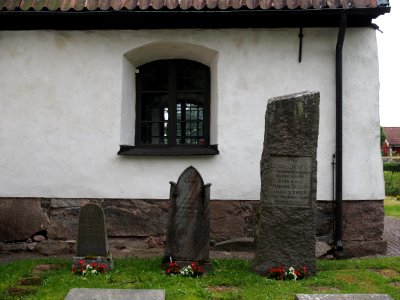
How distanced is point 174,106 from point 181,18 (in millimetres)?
1527

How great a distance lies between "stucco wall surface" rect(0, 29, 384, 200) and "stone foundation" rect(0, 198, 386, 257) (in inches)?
5.9

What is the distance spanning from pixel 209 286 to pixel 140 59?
4.43 m

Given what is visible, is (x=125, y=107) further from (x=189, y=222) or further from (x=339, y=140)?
(x=339, y=140)

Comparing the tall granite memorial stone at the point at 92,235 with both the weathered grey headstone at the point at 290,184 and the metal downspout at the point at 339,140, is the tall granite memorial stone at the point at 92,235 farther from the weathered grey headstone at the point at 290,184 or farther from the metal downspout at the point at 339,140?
the metal downspout at the point at 339,140

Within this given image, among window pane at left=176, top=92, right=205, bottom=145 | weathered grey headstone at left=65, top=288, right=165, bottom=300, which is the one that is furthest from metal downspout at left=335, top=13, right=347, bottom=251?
weathered grey headstone at left=65, top=288, right=165, bottom=300

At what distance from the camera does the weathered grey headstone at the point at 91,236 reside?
21.3 ft

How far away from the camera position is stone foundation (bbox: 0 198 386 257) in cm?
786

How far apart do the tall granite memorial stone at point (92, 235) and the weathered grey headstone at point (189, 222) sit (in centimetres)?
87

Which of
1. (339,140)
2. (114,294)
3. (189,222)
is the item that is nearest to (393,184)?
(339,140)

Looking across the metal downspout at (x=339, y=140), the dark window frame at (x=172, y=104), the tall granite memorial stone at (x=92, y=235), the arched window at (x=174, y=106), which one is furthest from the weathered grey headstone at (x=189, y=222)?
the metal downspout at (x=339, y=140)

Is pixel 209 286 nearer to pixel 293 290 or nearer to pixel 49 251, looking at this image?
pixel 293 290

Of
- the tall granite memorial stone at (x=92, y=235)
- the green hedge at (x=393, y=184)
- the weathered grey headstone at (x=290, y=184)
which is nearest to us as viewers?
the weathered grey headstone at (x=290, y=184)

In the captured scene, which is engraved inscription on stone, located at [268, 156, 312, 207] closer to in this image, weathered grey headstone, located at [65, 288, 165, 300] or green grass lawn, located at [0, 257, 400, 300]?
green grass lawn, located at [0, 257, 400, 300]

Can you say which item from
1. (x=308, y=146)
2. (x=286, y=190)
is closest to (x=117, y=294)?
(x=286, y=190)
